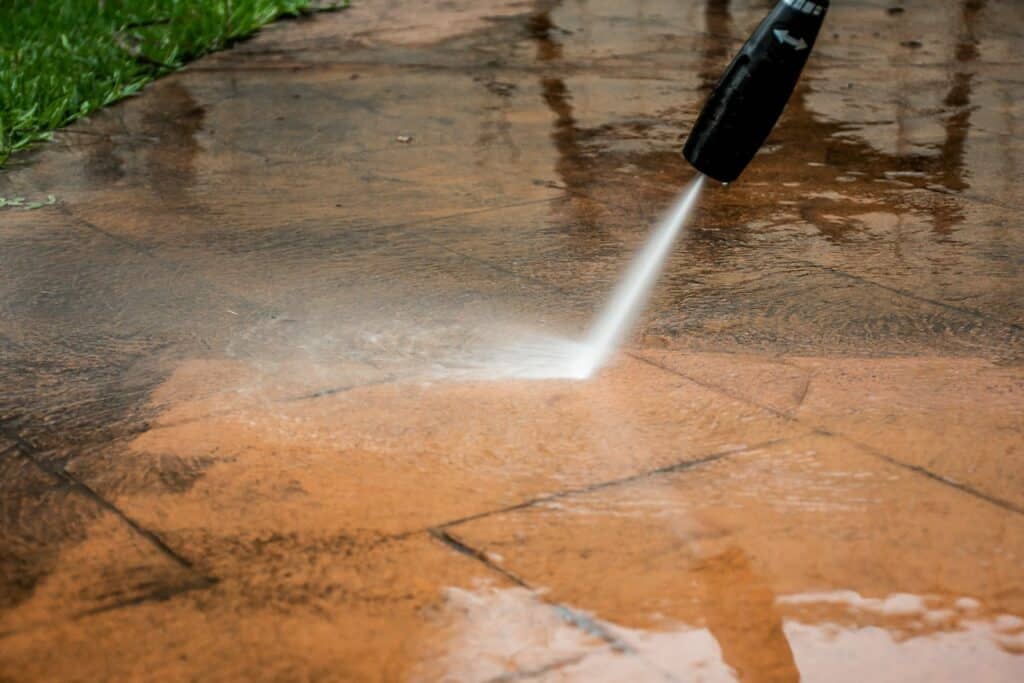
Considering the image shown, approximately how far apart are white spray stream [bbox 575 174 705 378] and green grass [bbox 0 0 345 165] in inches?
101

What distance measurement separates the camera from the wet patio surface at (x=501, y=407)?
2145 millimetres

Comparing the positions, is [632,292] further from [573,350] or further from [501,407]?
[501,407]

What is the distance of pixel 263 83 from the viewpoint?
6.44 meters

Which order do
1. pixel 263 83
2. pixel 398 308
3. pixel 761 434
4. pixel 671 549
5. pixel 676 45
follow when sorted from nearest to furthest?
pixel 671 549 → pixel 761 434 → pixel 398 308 → pixel 263 83 → pixel 676 45

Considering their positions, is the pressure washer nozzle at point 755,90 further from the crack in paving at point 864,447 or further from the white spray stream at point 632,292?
the white spray stream at point 632,292

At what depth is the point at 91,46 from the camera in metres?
7.10

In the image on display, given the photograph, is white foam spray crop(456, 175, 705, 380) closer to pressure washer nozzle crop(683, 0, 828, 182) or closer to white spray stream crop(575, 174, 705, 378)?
white spray stream crop(575, 174, 705, 378)

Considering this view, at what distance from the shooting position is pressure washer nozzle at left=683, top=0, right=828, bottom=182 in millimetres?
2568

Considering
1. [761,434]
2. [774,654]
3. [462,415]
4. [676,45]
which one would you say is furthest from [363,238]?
[676,45]

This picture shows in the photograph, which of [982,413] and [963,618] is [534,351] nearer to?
[982,413]

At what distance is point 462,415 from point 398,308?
72 centimetres

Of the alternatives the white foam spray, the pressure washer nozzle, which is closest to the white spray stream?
the white foam spray

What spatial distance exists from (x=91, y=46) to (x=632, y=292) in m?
4.52

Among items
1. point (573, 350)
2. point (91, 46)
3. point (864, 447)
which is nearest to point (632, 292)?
point (573, 350)
